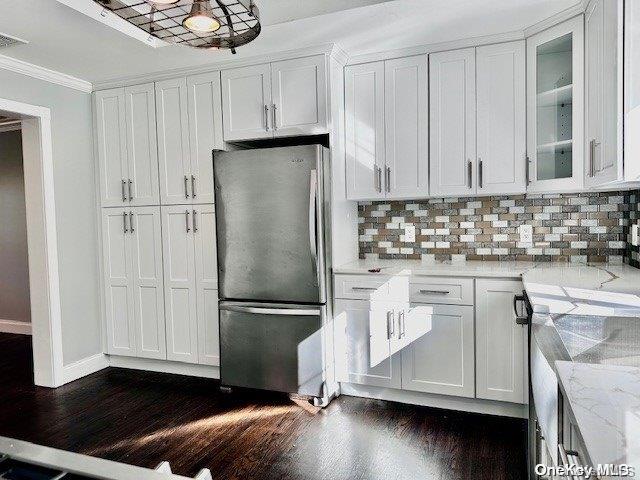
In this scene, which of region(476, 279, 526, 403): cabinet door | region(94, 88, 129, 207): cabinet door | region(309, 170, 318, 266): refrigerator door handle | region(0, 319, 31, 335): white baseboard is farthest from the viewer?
region(0, 319, 31, 335): white baseboard

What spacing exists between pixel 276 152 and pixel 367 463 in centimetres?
187

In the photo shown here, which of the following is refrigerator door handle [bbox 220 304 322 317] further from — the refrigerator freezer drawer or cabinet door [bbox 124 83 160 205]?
cabinet door [bbox 124 83 160 205]

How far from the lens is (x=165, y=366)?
12.3 feet

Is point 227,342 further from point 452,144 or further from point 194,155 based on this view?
point 452,144

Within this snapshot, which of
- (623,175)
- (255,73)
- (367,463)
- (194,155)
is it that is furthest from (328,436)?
(255,73)

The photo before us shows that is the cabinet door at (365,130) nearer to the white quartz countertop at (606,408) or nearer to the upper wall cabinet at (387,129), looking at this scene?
the upper wall cabinet at (387,129)

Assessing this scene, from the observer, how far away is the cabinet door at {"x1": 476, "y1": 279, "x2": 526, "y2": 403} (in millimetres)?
2682

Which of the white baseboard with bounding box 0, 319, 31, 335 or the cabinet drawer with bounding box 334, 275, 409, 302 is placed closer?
the cabinet drawer with bounding box 334, 275, 409, 302

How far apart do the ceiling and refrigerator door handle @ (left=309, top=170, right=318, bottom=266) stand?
0.88 metres

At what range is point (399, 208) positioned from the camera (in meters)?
3.48

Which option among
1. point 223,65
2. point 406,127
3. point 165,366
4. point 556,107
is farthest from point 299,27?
point 165,366

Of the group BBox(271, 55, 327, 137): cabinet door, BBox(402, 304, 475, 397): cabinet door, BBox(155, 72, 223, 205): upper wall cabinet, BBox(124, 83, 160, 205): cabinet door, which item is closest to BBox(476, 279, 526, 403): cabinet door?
BBox(402, 304, 475, 397): cabinet door

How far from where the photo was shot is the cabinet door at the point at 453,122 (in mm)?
2975

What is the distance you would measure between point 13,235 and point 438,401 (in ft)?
16.2
